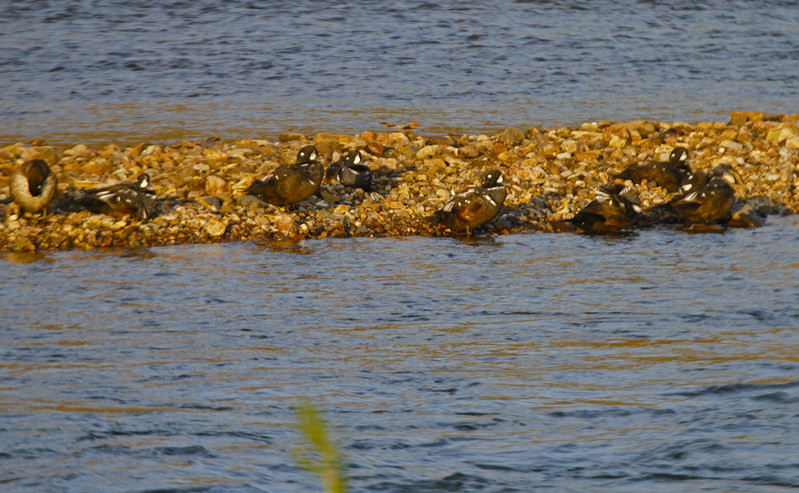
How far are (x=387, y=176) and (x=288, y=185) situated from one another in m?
1.61

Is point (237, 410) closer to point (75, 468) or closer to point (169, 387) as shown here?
point (169, 387)

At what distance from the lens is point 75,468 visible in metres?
3.68

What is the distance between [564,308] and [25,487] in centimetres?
396

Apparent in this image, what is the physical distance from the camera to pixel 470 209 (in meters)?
8.70

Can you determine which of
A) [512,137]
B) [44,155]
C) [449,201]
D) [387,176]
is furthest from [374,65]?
[449,201]

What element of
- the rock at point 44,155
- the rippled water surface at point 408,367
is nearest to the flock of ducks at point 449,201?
the rippled water surface at point 408,367

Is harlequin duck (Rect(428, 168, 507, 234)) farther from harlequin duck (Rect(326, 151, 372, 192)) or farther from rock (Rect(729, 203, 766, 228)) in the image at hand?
rock (Rect(729, 203, 766, 228))

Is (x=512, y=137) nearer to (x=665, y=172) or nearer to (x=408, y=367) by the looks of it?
(x=665, y=172)

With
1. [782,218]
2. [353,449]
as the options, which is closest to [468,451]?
[353,449]

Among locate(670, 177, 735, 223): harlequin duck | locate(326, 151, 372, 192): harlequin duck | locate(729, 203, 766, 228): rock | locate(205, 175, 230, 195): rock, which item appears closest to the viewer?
locate(670, 177, 735, 223): harlequin duck

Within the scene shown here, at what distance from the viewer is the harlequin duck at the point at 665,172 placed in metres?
9.91

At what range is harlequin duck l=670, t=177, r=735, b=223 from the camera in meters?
9.01

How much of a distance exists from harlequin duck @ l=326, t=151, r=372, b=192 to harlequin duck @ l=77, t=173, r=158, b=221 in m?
2.12

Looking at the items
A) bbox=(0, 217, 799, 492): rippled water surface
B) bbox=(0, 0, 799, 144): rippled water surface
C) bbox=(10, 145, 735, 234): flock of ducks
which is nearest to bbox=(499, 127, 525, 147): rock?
bbox=(0, 0, 799, 144): rippled water surface
